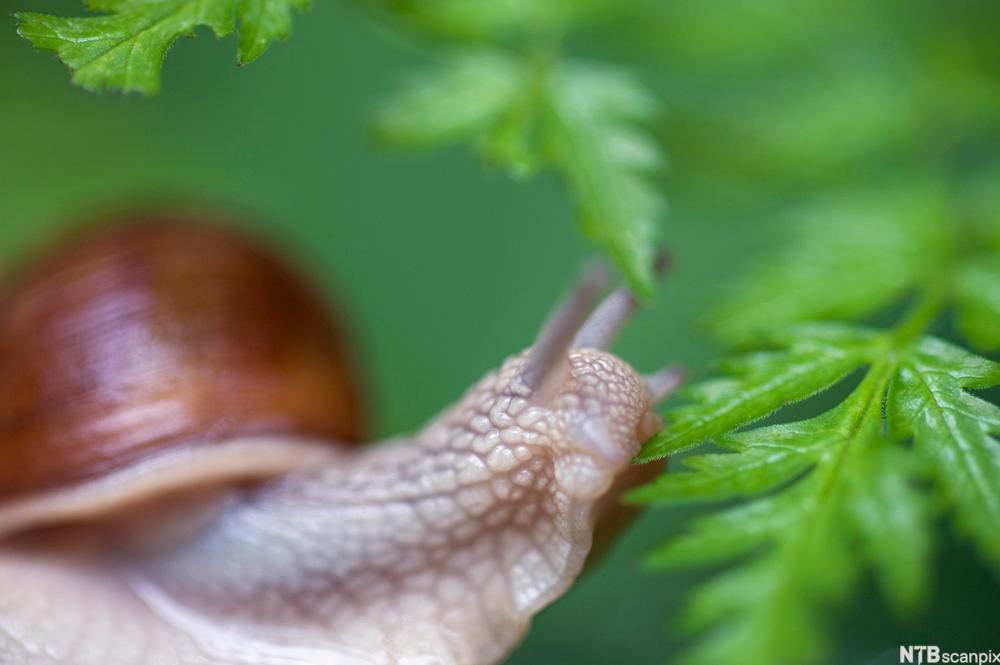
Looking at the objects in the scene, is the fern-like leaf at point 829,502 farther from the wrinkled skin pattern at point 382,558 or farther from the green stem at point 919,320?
the wrinkled skin pattern at point 382,558

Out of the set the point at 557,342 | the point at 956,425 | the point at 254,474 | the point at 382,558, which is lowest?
the point at 382,558

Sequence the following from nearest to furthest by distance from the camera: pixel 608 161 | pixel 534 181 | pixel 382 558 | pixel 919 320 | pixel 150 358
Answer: pixel 919 320 → pixel 608 161 → pixel 382 558 → pixel 150 358 → pixel 534 181

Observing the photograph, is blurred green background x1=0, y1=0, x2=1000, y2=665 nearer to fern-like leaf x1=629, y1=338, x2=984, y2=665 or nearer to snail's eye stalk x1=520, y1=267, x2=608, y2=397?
fern-like leaf x1=629, y1=338, x2=984, y2=665

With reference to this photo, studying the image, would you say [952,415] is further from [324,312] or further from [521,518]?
[324,312]

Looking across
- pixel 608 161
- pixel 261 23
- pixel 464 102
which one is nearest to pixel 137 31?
pixel 261 23

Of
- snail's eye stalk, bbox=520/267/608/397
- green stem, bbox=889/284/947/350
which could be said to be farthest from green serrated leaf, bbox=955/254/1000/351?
snail's eye stalk, bbox=520/267/608/397

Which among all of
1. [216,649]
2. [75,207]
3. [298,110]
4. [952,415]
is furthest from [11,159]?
[952,415]

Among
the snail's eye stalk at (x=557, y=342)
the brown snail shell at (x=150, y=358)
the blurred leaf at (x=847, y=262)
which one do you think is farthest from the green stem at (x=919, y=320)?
the brown snail shell at (x=150, y=358)

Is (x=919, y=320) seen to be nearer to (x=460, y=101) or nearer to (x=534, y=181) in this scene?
(x=460, y=101)
